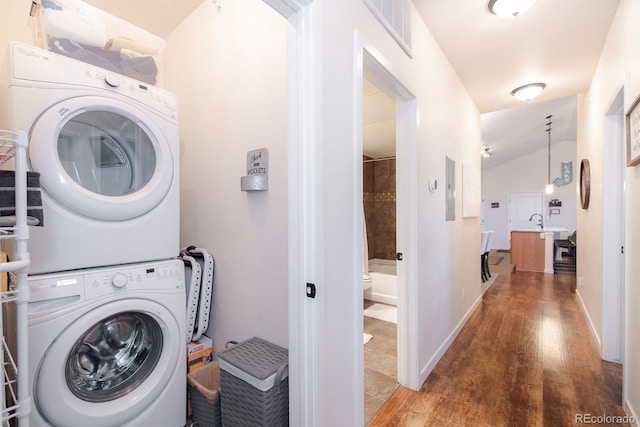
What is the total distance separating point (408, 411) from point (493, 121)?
5057 mm

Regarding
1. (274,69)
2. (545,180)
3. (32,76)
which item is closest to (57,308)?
(32,76)

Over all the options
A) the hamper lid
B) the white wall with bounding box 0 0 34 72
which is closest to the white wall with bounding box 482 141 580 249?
the hamper lid

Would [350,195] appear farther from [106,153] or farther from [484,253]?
[484,253]

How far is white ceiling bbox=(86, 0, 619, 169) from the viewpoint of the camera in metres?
1.98

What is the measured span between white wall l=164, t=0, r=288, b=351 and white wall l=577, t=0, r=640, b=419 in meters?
1.92

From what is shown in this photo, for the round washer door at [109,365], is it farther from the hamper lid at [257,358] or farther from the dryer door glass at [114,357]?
the hamper lid at [257,358]

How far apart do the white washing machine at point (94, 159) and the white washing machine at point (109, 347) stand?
4.2 inches

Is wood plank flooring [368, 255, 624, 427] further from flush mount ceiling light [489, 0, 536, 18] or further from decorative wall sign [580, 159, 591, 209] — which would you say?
flush mount ceiling light [489, 0, 536, 18]

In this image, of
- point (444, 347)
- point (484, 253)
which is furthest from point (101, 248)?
point (484, 253)

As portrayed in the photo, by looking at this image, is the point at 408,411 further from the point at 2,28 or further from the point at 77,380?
the point at 2,28

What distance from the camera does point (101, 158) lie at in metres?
1.42

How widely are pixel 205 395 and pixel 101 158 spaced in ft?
4.14

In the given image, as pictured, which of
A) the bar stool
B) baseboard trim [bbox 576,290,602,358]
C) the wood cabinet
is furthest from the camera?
the wood cabinet

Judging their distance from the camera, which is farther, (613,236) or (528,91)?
(528,91)
